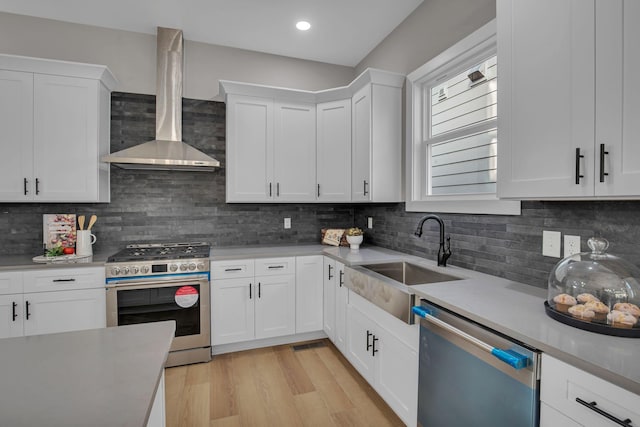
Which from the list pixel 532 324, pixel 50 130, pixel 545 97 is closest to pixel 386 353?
pixel 532 324

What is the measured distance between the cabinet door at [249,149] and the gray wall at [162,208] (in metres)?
0.33

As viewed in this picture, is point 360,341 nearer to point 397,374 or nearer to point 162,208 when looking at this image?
point 397,374

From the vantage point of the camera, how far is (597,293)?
1229 millimetres

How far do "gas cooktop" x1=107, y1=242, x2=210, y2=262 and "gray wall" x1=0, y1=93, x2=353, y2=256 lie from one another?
0.31 ft

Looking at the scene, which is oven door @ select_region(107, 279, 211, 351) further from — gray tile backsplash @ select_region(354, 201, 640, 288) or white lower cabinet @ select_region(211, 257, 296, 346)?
gray tile backsplash @ select_region(354, 201, 640, 288)

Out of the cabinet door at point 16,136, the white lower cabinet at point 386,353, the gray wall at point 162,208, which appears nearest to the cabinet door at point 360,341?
the white lower cabinet at point 386,353

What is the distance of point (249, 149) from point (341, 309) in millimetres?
1771

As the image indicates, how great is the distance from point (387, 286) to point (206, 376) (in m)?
1.69

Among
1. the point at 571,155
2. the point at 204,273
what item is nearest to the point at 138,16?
the point at 204,273

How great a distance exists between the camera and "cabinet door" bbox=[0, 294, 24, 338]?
2352 millimetres

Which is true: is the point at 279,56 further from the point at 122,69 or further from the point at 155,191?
the point at 155,191

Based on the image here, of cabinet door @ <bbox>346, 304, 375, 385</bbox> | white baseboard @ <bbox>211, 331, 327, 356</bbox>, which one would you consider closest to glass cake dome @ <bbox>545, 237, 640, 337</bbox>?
cabinet door @ <bbox>346, 304, 375, 385</bbox>

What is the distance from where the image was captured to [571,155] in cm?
127

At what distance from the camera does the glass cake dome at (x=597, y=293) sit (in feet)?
3.56
